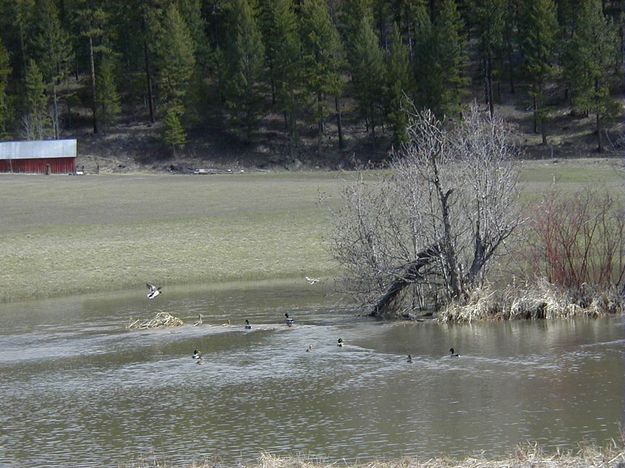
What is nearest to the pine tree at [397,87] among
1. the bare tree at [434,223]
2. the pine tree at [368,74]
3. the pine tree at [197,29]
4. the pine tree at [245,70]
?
the pine tree at [368,74]

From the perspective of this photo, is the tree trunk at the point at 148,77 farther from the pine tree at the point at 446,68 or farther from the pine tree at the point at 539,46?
the pine tree at the point at 539,46

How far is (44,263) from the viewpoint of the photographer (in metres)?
41.4

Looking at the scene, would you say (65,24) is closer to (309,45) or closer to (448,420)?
(309,45)

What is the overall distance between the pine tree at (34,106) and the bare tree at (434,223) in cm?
7237

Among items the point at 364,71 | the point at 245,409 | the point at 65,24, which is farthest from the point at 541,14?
the point at 245,409

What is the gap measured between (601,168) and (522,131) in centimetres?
2036

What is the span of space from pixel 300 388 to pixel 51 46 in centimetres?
8605

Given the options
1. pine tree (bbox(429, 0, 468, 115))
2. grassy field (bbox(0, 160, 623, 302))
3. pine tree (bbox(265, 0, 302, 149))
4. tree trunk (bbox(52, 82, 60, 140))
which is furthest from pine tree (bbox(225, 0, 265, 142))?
grassy field (bbox(0, 160, 623, 302))

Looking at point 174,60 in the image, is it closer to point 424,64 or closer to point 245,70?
point 245,70

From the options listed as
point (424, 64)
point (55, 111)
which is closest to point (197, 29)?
point (55, 111)

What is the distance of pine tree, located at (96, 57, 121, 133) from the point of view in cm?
9625

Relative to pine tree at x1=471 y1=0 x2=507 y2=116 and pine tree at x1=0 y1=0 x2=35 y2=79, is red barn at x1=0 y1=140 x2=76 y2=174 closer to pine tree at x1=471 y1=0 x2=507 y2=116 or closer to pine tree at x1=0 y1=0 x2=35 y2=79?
pine tree at x1=0 y1=0 x2=35 y2=79

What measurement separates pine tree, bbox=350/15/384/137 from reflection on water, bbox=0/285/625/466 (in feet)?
193

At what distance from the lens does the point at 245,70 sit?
92812 mm
